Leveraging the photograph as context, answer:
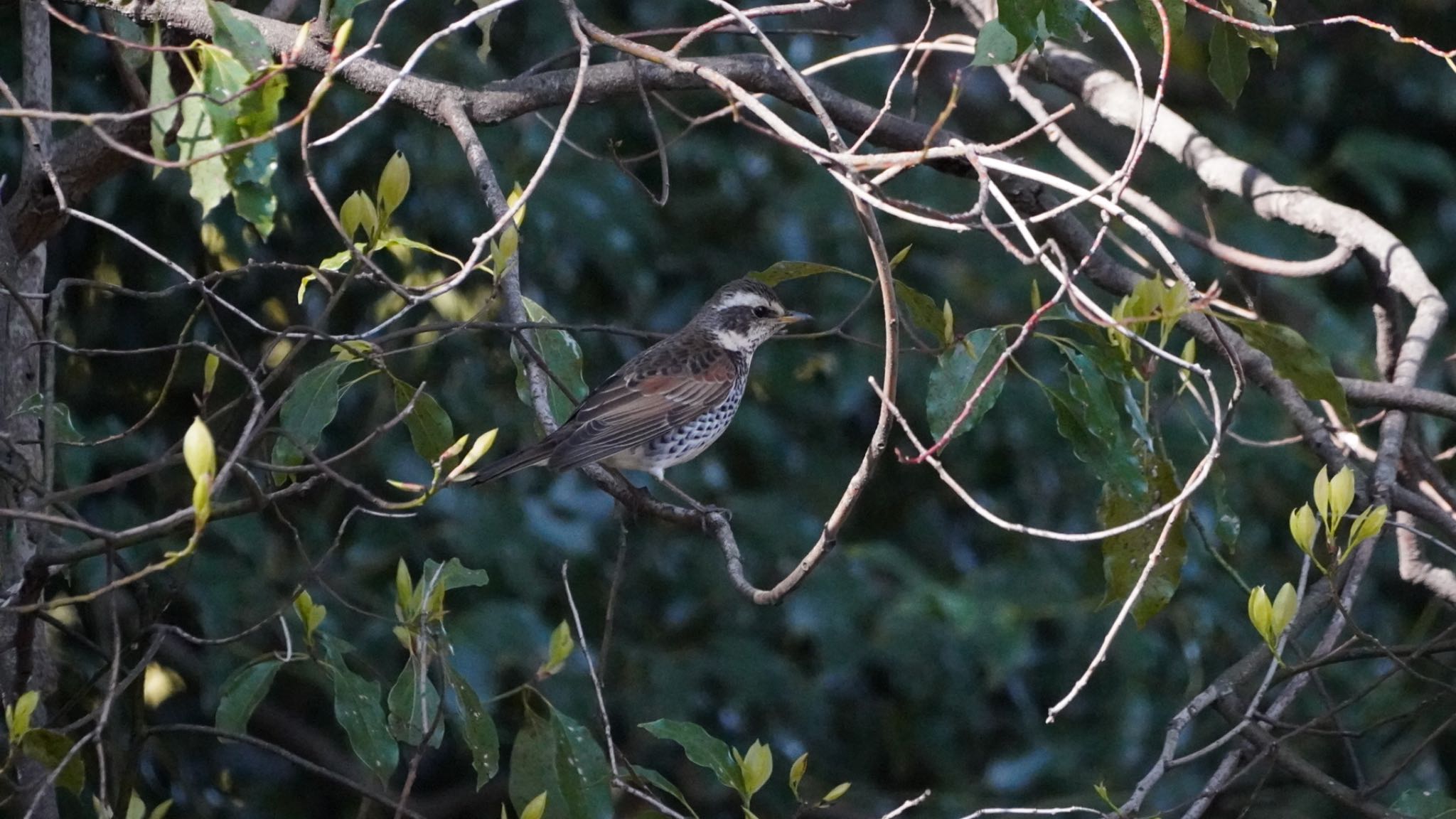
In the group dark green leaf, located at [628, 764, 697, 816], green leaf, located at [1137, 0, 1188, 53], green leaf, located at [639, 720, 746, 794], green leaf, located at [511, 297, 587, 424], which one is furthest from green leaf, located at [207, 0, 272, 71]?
green leaf, located at [1137, 0, 1188, 53]

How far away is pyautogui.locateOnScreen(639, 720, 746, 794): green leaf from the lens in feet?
10.8

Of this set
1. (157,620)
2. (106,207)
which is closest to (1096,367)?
(157,620)

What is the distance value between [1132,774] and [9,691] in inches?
189

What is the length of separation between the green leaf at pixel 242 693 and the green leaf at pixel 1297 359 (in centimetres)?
231

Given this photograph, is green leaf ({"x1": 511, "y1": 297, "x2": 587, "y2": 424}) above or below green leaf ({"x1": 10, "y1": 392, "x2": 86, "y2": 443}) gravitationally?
below

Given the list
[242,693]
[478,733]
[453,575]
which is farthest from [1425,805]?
[242,693]

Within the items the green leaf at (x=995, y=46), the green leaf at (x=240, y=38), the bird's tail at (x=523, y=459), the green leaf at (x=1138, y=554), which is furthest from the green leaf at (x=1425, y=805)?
the green leaf at (x=240, y=38)

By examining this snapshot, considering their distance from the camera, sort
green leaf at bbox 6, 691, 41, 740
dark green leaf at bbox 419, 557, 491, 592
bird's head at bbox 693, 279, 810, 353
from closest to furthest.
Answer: green leaf at bbox 6, 691, 41, 740
dark green leaf at bbox 419, 557, 491, 592
bird's head at bbox 693, 279, 810, 353

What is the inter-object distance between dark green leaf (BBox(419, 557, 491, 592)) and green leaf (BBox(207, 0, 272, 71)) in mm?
1111

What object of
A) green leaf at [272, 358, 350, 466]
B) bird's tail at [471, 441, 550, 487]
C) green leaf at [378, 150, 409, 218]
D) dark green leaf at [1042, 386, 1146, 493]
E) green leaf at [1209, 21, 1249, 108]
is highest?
green leaf at [378, 150, 409, 218]

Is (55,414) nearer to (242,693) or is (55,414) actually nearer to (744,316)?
(242,693)

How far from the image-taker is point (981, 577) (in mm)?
6246

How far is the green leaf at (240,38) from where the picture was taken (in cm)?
278

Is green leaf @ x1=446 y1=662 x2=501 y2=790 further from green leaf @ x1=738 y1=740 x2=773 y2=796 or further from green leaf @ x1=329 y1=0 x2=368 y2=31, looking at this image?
green leaf @ x1=329 y1=0 x2=368 y2=31
